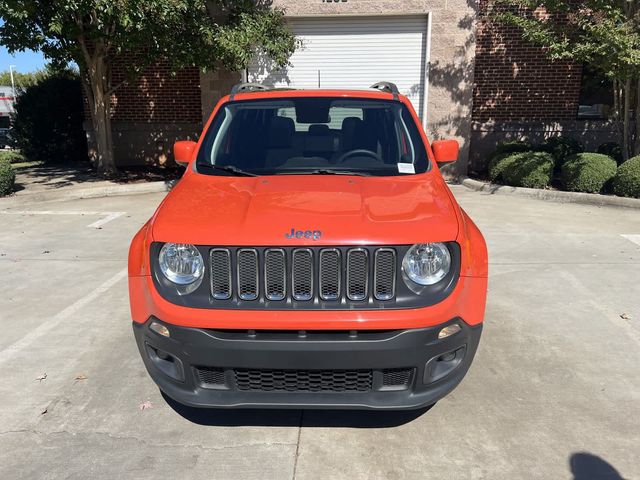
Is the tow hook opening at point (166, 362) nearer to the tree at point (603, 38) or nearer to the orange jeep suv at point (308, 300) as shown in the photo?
the orange jeep suv at point (308, 300)

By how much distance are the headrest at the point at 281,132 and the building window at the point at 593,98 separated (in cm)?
1148

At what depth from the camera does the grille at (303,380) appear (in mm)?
2598

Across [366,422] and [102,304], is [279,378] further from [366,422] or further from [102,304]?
[102,304]

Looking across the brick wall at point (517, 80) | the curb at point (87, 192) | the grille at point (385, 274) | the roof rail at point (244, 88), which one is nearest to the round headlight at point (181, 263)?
the grille at point (385, 274)

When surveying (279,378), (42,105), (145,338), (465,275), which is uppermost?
(42,105)

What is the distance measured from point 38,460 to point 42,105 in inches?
586

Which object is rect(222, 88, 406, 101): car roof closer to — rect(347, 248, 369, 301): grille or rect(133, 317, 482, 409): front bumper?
rect(347, 248, 369, 301): grille

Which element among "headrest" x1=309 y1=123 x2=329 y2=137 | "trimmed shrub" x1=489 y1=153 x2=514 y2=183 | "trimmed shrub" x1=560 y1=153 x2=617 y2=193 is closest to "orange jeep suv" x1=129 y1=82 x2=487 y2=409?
"headrest" x1=309 y1=123 x2=329 y2=137

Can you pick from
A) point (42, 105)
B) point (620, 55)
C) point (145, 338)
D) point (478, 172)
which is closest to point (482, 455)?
point (145, 338)

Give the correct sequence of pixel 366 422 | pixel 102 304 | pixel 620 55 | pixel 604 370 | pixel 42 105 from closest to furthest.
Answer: pixel 366 422 → pixel 604 370 → pixel 102 304 → pixel 620 55 → pixel 42 105

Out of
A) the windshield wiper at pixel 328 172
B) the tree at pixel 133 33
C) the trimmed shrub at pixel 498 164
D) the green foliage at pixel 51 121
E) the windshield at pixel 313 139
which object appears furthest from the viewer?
the green foliage at pixel 51 121

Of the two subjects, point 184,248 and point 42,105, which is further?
point 42,105

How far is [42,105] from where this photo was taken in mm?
15039

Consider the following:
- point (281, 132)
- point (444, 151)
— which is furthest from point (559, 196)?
point (281, 132)
